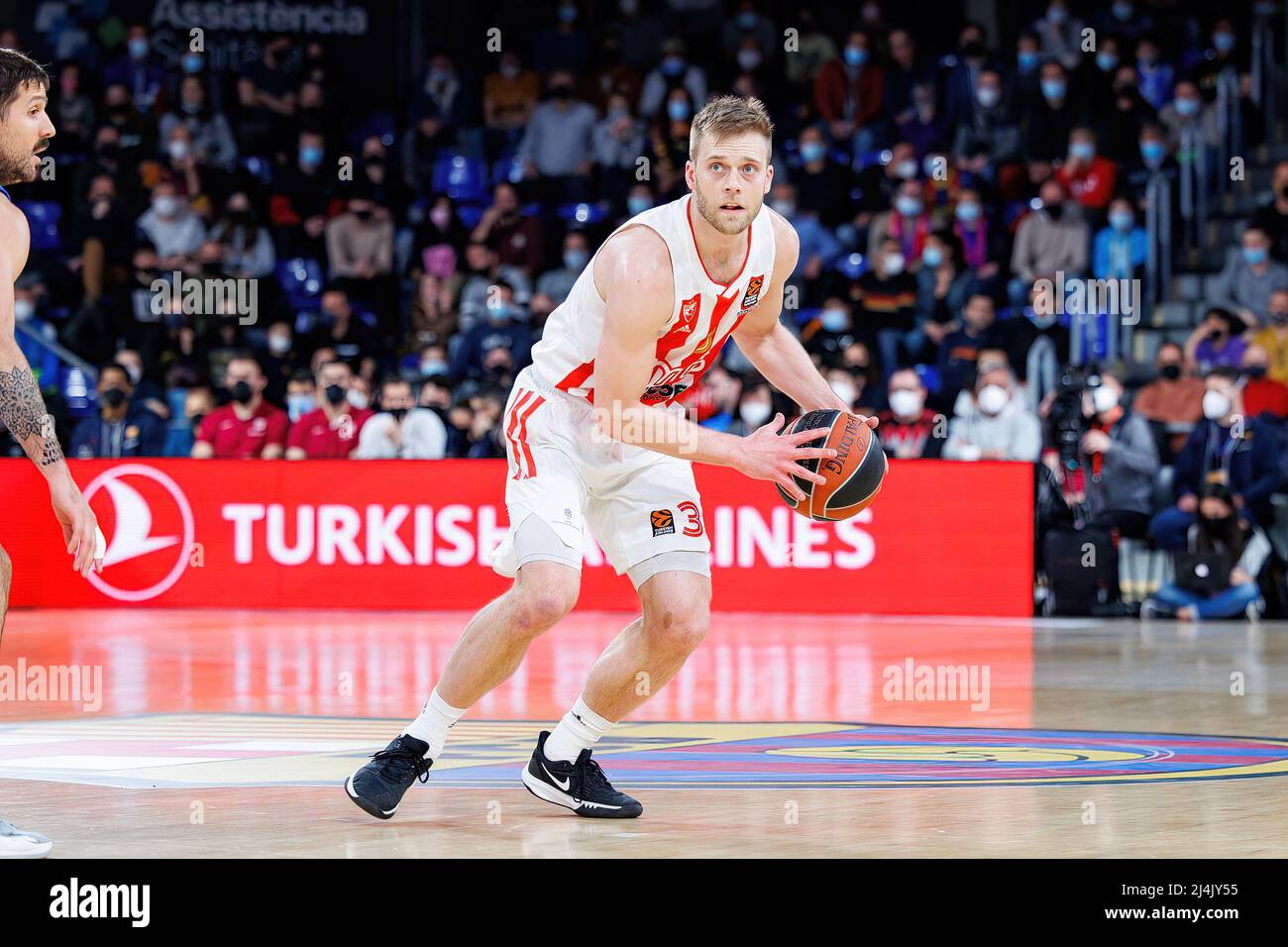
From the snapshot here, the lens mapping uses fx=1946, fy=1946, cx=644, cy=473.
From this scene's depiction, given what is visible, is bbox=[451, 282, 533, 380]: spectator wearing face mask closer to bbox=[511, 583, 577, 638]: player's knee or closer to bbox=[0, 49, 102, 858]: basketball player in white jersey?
bbox=[511, 583, 577, 638]: player's knee

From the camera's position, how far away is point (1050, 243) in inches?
756

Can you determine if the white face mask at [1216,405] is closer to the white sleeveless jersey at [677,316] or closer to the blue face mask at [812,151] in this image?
the blue face mask at [812,151]

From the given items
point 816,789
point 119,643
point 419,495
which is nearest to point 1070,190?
point 419,495

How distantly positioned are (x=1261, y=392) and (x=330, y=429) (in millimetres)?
8167

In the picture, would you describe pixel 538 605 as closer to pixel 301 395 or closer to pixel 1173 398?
pixel 1173 398

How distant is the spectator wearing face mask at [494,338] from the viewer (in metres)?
18.9

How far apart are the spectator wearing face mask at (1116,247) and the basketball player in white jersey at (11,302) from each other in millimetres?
15163

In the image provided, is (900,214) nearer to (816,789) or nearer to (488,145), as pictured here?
(488,145)

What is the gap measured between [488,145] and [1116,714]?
1468 cm

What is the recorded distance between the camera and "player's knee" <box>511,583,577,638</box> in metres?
6.25

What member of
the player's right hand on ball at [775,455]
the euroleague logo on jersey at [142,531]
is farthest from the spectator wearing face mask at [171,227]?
the player's right hand on ball at [775,455]

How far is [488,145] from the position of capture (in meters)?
22.7

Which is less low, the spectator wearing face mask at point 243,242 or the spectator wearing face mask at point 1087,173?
the spectator wearing face mask at point 1087,173

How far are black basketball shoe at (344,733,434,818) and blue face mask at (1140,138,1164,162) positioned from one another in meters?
15.7
